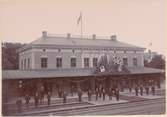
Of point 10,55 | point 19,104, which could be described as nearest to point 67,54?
point 10,55

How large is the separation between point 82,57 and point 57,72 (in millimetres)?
394

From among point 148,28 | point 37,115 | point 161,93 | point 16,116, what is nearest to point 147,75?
point 161,93

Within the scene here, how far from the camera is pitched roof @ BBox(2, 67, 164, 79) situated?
11.9 ft

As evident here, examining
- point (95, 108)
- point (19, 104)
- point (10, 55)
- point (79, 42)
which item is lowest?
point (95, 108)

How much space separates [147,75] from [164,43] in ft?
1.69

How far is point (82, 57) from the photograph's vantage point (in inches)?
154

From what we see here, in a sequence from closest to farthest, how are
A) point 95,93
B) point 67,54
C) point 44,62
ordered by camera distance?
point 44,62, point 67,54, point 95,93

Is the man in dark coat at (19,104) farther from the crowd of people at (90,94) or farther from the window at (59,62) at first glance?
the window at (59,62)

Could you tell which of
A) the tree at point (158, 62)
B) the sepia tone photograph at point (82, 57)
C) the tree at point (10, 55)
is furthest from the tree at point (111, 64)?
the tree at point (10, 55)

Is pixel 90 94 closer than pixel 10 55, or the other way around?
pixel 10 55

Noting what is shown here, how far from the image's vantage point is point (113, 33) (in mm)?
3965

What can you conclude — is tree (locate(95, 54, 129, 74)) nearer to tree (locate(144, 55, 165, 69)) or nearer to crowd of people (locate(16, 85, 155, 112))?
crowd of people (locate(16, 85, 155, 112))

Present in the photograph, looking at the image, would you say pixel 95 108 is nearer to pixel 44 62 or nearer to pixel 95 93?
pixel 95 93

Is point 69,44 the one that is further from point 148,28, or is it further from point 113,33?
point 148,28
